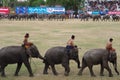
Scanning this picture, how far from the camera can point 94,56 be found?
15242mm

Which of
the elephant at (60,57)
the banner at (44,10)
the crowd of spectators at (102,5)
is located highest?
the elephant at (60,57)

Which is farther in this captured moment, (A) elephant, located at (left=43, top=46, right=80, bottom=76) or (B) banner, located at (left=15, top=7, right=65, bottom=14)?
(B) banner, located at (left=15, top=7, right=65, bottom=14)

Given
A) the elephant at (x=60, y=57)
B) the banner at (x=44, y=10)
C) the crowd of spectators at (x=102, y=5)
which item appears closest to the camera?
the elephant at (x=60, y=57)

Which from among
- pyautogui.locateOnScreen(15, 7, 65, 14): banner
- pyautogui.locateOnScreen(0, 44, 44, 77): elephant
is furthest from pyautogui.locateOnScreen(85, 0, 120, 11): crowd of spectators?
pyautogui.locateOnScreen(0, 44, 44, 77): elephant

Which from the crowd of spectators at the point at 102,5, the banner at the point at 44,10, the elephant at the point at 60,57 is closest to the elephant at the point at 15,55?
the elephant at the point at 60,57

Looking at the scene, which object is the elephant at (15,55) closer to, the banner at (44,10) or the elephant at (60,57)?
the elephant at (60,57)

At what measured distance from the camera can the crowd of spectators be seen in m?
103

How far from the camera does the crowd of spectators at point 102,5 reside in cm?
10312

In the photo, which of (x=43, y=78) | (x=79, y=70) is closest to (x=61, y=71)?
(x=79, y=70)

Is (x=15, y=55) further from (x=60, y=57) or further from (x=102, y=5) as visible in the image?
(x=102, y=5)

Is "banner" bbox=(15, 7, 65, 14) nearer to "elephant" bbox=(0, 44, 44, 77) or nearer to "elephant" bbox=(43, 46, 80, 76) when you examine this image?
"elephant" bbox=(43, 46, 80, 76)

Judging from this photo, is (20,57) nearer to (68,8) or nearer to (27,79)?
(27,79)

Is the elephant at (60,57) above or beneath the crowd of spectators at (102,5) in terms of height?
above

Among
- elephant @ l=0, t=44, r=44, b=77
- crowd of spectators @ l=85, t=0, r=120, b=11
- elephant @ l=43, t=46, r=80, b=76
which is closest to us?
elephant @ l=0, t=44, r=44, b=77
